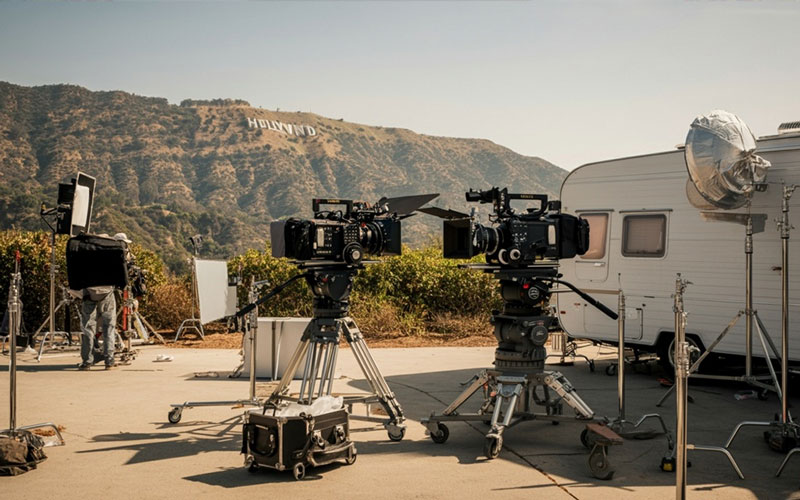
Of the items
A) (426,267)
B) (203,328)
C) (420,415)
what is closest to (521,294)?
(420,415)

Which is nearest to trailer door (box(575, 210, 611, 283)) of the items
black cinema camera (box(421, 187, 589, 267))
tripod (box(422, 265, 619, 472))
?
black cinema camera (box(421, 187, 589, 267))

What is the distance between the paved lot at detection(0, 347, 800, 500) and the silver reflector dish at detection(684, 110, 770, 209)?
2.36 meters

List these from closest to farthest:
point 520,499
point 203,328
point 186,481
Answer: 1. point 520,499
2. point 186,481
3. point 203,328

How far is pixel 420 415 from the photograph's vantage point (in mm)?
8172

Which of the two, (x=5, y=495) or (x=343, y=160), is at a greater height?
(x=343, y=160)

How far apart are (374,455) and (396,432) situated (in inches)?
21.3

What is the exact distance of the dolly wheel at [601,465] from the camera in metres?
5.84

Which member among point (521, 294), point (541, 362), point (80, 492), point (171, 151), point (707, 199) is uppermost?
point (171, 151)

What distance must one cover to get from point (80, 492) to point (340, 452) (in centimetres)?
190

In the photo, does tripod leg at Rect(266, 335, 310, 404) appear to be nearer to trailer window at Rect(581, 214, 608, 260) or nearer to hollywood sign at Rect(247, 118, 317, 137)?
trailer window at Rect(581, 214, 608, 260)

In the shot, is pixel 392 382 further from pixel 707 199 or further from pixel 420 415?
pixel 707 199

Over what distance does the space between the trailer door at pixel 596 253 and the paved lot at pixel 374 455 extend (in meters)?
1.57

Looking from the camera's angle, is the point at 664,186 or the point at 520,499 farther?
the point at 664,186

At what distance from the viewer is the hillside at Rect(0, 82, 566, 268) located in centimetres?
6025
